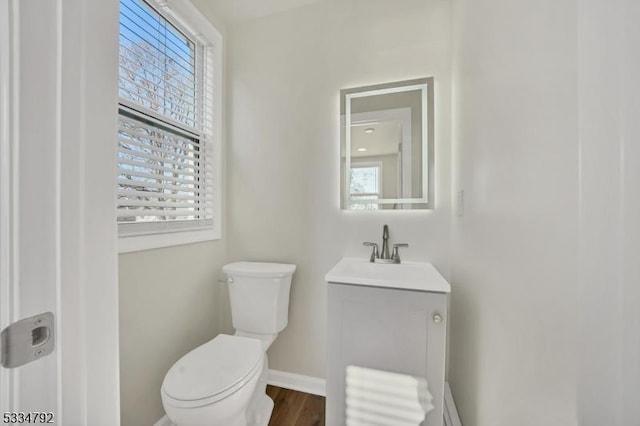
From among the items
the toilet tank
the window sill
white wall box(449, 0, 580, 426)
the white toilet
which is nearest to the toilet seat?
the white toilet

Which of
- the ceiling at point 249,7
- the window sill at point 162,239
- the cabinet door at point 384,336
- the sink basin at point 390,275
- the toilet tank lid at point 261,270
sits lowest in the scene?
the cabinet door at point 384,336

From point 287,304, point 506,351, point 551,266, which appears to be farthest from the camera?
point 287,304

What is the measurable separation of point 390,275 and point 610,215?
94 centimetres

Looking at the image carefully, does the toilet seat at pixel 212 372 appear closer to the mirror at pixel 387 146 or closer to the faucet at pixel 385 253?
the faucet at pixel 385 253

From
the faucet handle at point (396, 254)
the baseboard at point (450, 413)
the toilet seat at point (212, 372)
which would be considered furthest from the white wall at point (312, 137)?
the baseboard at point (450, 413)

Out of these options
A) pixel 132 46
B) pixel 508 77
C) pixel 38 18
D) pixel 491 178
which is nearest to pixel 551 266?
pixel 491 178

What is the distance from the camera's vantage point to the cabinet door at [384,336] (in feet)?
3.41

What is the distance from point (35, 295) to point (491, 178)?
1.16 metres

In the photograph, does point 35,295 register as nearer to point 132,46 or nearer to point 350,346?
point 350,346

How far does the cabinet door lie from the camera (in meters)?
1.04

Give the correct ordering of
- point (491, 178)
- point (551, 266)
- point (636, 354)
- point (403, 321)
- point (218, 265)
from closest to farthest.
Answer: point (636, 354), point (551, 266), point (491, 178), point (403, 321), point (218, 265)

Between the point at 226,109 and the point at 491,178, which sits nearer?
the point at 491,178

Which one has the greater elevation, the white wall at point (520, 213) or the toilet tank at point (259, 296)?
the white wall at point (520, 213)

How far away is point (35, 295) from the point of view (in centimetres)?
36
